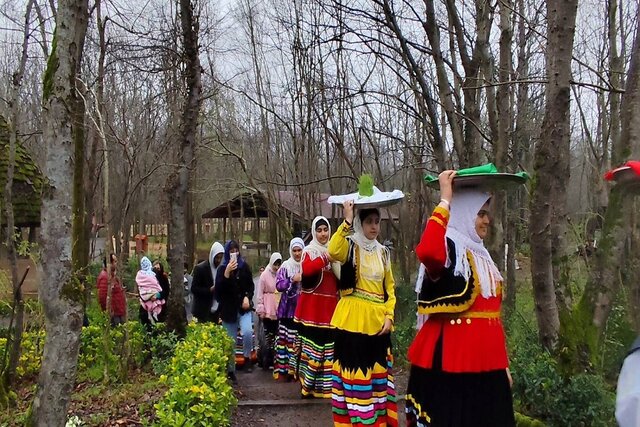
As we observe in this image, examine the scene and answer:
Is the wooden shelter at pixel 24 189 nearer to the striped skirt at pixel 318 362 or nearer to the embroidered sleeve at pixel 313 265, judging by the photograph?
the striped skirt at pixel 318 362

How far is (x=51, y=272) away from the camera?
3.61 meters

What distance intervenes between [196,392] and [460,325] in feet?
7.28

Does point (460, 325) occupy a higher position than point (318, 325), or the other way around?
point (460, 325)

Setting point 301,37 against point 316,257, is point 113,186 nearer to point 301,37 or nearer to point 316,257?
point 301,37

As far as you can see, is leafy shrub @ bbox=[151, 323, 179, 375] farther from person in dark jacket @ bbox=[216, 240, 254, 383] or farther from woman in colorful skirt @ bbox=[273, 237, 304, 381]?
woman in colorful skirt @ bbox=[273, 237, 304, 381]

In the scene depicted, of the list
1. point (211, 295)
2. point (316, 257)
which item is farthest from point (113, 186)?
point (316, 257)

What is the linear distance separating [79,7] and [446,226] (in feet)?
8.27

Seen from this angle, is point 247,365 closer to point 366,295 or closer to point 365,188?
point 366,295

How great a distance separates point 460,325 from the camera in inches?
147

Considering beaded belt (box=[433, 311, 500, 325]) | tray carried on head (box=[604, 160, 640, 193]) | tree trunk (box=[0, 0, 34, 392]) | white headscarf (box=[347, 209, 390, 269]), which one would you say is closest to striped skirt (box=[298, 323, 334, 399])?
white headscarf (box=[347, 209, 390, 269])

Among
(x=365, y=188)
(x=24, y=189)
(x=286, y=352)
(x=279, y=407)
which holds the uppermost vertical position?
(x=24, y=189)

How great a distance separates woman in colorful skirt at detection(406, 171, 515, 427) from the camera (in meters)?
3.64

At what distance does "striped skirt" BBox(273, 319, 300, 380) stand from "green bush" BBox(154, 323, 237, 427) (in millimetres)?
1524

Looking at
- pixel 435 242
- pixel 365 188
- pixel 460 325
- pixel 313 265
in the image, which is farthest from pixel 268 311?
pixel 435 242
